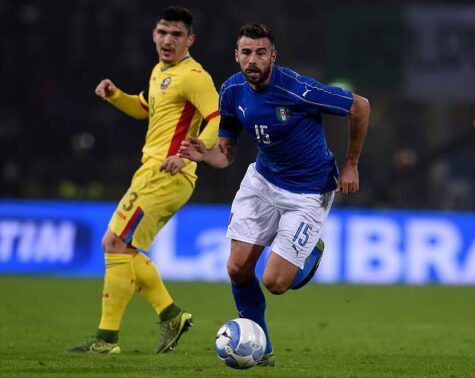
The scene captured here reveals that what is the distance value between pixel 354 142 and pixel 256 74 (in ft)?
2.42

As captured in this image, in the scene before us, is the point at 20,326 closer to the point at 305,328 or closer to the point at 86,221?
the point at 305,328

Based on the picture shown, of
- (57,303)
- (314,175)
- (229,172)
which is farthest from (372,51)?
(314,175)

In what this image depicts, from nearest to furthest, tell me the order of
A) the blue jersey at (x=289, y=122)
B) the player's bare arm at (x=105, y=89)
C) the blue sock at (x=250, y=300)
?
1. the blue jersey at (x=289, y=122)
2. the blue sock at (x=250, y=300)
3. the player's bare arm at (x=105, y=89)

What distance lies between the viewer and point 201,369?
7.20 metres

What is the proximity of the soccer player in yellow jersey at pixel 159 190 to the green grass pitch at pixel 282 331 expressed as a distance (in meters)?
0.30

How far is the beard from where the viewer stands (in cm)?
706

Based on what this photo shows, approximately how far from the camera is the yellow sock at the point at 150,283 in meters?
8.34

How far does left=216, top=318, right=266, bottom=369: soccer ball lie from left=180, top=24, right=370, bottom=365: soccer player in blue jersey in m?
0.46

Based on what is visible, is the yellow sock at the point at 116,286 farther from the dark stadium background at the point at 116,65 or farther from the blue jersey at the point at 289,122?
the dark stadium background at the point at 116,65

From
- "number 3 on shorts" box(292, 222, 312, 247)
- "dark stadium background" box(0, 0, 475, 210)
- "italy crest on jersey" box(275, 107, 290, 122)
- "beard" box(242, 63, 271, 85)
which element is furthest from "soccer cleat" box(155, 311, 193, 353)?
"dark stadium background" box(0, 0, 475, 210)

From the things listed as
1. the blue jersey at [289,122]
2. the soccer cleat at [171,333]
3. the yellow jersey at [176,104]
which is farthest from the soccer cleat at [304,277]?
the yellow jersey at [176,104]

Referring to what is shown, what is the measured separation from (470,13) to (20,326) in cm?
1257

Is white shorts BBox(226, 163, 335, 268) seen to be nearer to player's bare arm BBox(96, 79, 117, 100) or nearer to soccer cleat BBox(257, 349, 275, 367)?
soccer cleat BBox(257, 349, 275, 367)

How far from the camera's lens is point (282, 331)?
10.3m
